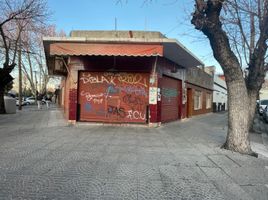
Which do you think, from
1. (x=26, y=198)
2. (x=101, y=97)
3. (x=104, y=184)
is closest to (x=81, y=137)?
(x=101, y=97)

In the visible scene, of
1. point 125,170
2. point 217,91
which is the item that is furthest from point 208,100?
point 125,170

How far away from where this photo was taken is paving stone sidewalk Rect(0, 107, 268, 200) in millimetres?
5310

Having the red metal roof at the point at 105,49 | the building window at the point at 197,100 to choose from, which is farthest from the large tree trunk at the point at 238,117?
the building window at the point at 197,100

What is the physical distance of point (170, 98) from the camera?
18812mm

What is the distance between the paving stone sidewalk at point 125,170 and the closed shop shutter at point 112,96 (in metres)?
5.30

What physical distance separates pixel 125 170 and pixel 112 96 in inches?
365

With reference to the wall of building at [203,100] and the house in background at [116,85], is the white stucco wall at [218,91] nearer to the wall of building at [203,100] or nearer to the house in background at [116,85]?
the wall of building at [203,100]

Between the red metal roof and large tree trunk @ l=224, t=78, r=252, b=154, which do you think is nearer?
large tree trunk @ l=224, t=78, r=252, b=154

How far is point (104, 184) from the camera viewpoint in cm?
569

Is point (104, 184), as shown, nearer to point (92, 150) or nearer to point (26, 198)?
point (26, 198)

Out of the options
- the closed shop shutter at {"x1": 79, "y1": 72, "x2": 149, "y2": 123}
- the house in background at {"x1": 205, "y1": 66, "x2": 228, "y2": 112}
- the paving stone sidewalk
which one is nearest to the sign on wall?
the closed shop shutter at {"x1": 79, "y1": 72, "x2": 149, "y2": 123}

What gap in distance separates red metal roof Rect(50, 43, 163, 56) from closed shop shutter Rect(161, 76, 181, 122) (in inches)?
138

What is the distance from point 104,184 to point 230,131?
4850 millimetres

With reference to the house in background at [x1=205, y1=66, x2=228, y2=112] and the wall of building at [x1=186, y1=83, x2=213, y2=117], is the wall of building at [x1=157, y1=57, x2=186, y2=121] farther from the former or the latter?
the house in background at [x1=205, y1=66, x2=228, y2=112]
